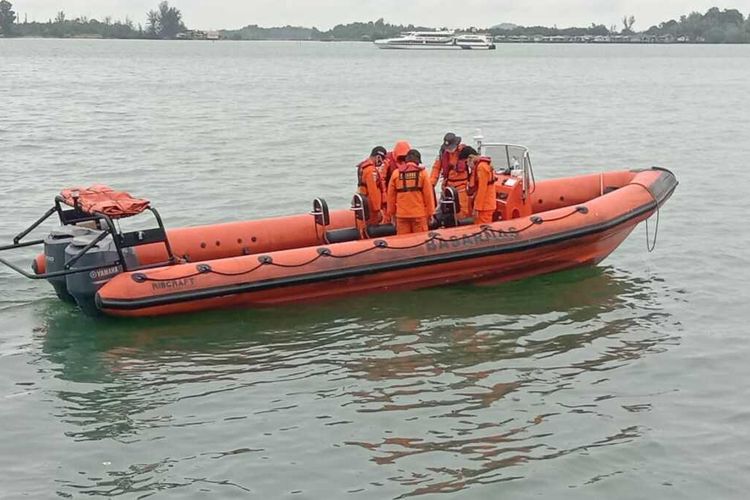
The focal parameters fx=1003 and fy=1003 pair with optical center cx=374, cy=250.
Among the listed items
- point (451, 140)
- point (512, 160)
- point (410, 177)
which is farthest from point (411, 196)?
point (512, 160)

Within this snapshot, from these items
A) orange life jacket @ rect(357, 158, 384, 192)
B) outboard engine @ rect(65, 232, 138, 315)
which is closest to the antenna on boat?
orange life jacket @ rect(357, 158, 384, 192)

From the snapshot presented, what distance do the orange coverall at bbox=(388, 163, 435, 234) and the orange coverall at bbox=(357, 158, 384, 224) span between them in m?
0.19

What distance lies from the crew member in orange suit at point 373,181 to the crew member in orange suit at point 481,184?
0.82m

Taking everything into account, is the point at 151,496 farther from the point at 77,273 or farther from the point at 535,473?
the point at 77,273

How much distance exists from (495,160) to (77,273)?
445 centimetres

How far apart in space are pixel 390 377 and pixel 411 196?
7.58ft

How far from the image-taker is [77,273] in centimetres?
848

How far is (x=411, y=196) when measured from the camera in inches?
371

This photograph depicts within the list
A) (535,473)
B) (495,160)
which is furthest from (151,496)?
(495,160)

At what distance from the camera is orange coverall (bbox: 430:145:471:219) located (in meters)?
9.84

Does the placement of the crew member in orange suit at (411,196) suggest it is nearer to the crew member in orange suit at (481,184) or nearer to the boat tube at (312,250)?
the boat tube at (312,250)

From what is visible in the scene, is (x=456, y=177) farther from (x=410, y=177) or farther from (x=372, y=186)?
(x=372, y=186)

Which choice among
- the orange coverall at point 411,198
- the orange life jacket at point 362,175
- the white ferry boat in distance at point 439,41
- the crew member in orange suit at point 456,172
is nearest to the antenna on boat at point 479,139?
the crew member in orange suit at point 456,172

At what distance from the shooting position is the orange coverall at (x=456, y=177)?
984 cm
